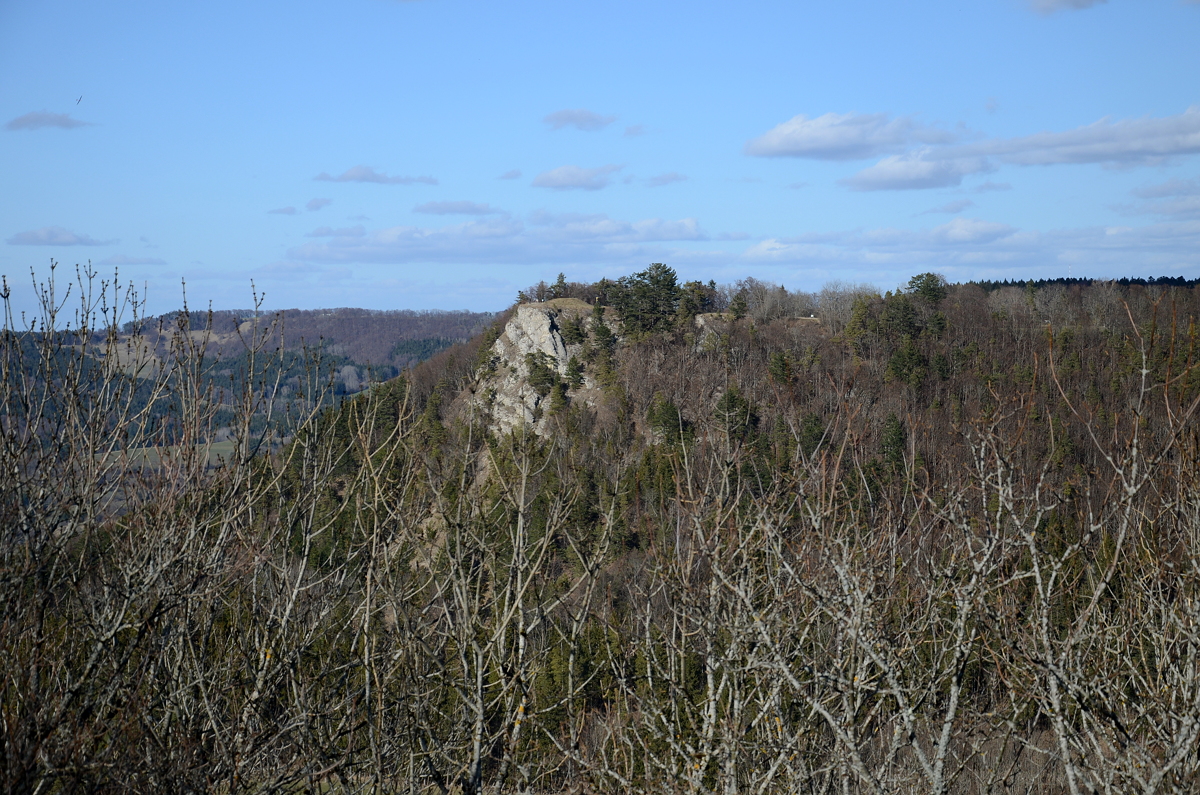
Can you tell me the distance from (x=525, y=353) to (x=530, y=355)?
121 centimetres

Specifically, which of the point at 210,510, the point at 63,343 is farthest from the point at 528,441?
the point at 63,343

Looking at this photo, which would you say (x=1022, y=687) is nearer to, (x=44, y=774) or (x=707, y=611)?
(x=707, y=611)

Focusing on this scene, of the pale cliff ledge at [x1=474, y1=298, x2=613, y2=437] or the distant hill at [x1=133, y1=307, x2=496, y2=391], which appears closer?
the pale cliff ledge at [x1=474, y1=298, x2=613, y2=437]

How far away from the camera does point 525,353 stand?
3071 inches

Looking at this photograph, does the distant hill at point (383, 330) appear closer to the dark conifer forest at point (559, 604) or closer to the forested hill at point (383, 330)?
the forested hill at point (383, 330)

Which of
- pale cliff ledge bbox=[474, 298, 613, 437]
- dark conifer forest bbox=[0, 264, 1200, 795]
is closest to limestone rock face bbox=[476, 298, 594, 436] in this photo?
pale cliff ledge bbox=[474, 298, 613, 437]

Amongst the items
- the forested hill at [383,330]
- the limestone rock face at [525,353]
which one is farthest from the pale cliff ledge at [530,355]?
the forested hill at [383,330]

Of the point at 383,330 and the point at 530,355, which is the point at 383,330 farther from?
the point at 530,355

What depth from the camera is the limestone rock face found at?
7525 centimetres

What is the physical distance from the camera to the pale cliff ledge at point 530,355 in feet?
245

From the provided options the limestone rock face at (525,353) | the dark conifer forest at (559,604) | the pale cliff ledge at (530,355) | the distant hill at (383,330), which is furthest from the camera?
the distant hill at (383,330)

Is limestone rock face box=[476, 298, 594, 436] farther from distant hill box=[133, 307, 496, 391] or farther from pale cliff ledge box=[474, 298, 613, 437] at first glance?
distant hill box=[133, 307, 496, 391]

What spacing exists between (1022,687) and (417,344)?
513 ft

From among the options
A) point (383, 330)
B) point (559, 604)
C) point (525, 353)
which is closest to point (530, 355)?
point (525, 353)
